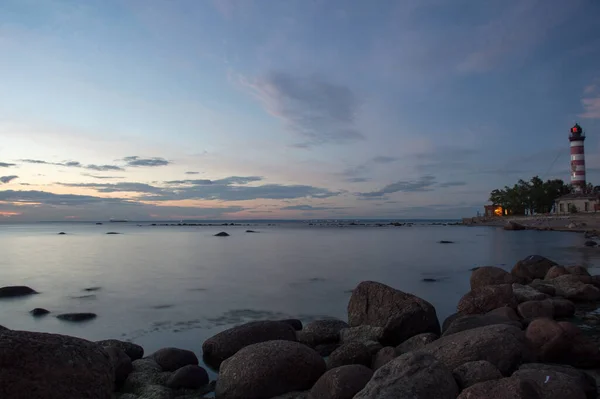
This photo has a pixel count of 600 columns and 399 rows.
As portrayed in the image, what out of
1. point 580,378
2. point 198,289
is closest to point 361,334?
point 580,378

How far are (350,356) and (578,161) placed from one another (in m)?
95.2

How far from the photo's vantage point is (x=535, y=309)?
988 cm

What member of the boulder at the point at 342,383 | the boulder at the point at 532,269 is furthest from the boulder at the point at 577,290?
the boulder at the point at 342,383

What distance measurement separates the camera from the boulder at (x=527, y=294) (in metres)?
11.5

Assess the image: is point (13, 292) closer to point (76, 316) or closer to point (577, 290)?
point (76, 316)

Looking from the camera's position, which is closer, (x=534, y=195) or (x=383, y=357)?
(x=383, y=357)

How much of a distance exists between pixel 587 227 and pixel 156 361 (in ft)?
236

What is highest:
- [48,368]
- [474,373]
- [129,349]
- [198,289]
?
[48,368]

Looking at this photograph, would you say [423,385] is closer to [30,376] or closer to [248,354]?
[248,354]

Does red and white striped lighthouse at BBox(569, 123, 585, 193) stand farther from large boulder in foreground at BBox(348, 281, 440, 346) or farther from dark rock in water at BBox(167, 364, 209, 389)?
dark rock in water at BBox(167, 364, 209, 389)

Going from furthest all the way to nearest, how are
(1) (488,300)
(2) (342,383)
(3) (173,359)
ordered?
(1) (488,300)
(3) (173,359)
(2) (342,383)

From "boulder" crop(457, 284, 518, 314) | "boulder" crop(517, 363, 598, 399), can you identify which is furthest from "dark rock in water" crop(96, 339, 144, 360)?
"boulder" crop(457, 284, 518, 314)

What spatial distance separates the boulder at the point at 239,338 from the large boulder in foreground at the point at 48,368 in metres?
2.99

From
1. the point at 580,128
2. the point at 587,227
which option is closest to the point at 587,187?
the point at 580,128
